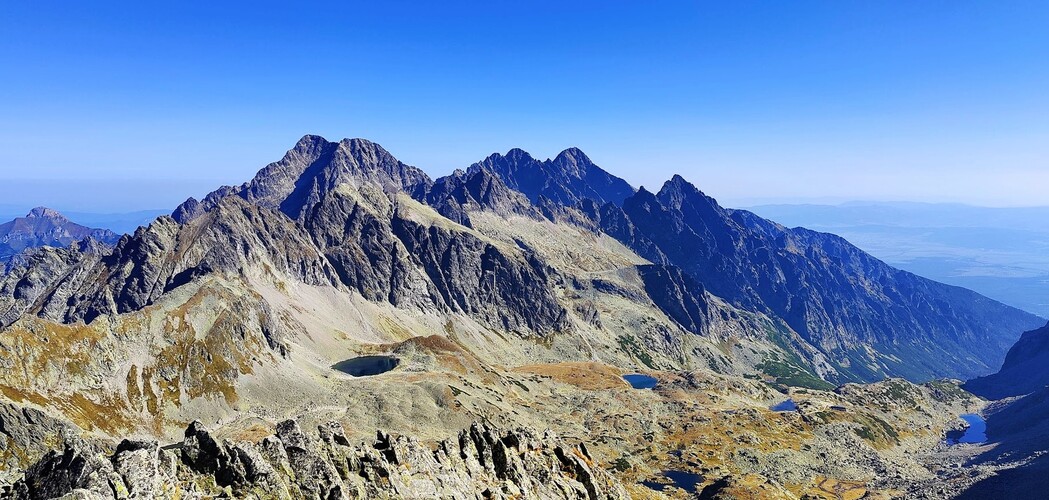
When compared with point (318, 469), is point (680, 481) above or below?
below

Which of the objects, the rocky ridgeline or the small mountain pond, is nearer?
the rocky ridgeline

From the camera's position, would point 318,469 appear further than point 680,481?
No

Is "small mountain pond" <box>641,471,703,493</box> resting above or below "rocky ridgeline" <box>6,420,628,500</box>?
below

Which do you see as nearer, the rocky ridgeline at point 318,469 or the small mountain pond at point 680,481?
the rocky ridgeline at point 318,469

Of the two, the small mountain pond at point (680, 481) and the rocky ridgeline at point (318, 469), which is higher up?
the rocky ridgeline at point (318, 469)

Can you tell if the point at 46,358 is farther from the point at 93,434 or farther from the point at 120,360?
the point at 93,434

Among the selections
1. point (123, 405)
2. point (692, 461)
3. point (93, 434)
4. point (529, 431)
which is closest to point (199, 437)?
point (529, 431)

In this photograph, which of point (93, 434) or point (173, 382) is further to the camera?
point (173, 382)

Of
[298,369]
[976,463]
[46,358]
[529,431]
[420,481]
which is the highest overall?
[420,481]
